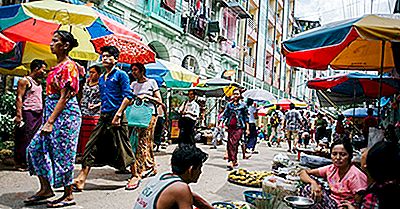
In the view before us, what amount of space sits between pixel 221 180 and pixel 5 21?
456cm

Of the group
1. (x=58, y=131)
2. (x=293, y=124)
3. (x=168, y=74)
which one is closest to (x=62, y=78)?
(x=58, y=131)

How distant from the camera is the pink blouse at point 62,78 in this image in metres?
4.14

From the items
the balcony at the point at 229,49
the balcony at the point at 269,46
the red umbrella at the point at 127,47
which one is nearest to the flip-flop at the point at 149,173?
the red umbrella at the point at 127,47

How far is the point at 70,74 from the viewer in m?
4.17

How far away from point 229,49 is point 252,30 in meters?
6.50

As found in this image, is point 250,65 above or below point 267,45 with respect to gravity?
below

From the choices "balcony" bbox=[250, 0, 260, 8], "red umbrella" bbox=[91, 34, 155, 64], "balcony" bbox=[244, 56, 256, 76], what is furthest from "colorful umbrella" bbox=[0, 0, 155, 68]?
"balcony" bbox=[250, 0, 260, 8]

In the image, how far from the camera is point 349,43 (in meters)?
5.32

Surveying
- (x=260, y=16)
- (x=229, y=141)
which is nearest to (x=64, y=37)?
(x=229, y=141)

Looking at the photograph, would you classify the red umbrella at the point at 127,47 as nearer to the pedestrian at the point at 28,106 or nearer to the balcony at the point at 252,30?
the pedestrian at the point at 28,106

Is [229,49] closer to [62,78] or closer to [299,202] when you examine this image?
[62,78]

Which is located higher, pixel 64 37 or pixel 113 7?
pixel 113 7

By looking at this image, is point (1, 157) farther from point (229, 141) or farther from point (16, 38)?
point (229, 141)

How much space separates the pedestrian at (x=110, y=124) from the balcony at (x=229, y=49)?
68.5 ft
